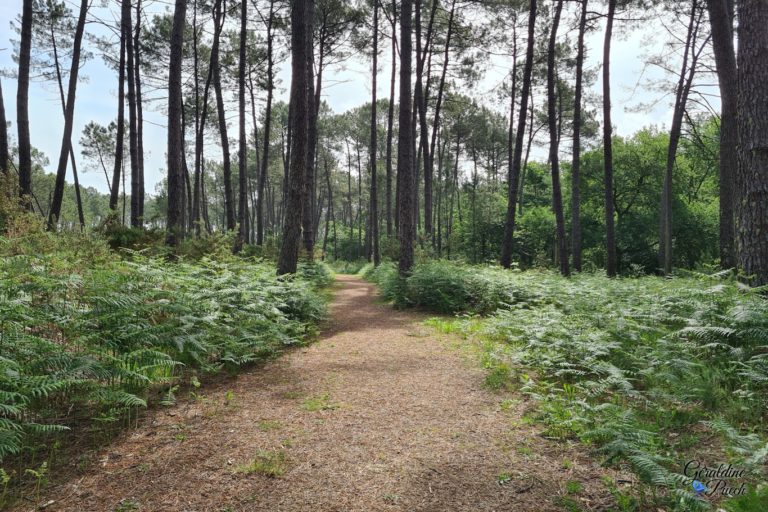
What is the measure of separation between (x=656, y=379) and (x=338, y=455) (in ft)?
9.90

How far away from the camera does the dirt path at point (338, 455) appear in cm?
235

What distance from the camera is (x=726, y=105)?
324 inches

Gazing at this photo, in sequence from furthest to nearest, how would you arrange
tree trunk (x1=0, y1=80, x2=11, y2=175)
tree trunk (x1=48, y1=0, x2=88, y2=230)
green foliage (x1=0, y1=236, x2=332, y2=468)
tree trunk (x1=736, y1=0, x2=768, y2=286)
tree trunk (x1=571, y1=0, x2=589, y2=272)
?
tree trunk (x1=571, y1=0, x2=589, y2=272) < tree trunk (x1=48, y1=0, x2=88, y2=230) < tree trunk (x1=0, y1=80, x2=11, y2=175) < tree trunk (x1=736, y1=0, x2=768, y2=286) < green foliage (x1=0, y1=236, x2=332, y2=468)

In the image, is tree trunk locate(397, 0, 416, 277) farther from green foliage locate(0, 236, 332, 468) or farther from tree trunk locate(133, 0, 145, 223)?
tree trunk locate(133, 0, 145, 223)

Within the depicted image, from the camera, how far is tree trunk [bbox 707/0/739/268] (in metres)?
7.01

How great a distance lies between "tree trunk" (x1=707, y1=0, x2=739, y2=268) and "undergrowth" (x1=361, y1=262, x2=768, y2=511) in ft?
9.97

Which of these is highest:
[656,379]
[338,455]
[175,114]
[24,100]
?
[24,100]

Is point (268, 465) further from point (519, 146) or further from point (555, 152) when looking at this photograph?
point (555, 152)

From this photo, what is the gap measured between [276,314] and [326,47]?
17178 mm

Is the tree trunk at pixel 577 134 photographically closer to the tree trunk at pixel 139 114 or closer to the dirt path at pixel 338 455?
the dirt path at pixel 338 455

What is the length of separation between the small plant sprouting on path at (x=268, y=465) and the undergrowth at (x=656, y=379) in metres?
2.05

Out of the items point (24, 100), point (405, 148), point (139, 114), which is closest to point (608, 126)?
point (405, 148)
